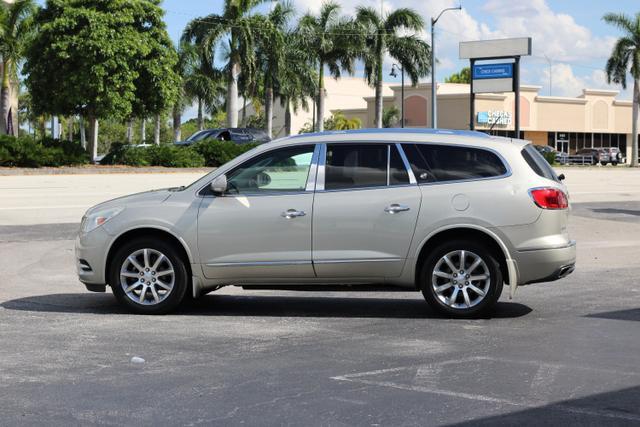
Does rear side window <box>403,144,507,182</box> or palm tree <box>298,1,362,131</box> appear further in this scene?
palm tree <box>298,1,362,131</box>

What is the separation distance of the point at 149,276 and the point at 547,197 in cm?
374

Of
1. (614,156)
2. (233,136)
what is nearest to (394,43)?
(233,136)

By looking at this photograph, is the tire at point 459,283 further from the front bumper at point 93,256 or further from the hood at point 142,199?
the front bumper at point 93,256

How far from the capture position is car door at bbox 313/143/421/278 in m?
9.28

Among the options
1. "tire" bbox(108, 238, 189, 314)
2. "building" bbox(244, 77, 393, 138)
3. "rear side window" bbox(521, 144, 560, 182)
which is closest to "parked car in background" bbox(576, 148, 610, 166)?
"building" bbox(244, 77, 393, 138)

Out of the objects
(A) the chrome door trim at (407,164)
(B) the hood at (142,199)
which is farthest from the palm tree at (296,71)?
(A) the chrome door trim at (407,164)

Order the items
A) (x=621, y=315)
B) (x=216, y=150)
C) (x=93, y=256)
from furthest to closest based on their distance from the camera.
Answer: (x=216, y=150) → (x=93, y=256) → (x=621, y=315)

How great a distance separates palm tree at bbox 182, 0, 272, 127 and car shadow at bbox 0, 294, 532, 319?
4459 centimetres

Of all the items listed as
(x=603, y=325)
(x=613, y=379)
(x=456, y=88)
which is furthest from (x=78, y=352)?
(x=456, y=88)

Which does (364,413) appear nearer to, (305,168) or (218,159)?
(305,168)

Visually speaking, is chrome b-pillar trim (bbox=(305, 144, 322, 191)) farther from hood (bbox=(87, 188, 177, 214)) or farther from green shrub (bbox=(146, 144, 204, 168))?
green shrub (bbox=(146, 144, 204, 168))

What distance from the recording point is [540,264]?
920 cm

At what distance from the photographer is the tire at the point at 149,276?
375 inches

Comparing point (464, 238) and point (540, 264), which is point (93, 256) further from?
point (540, 264)
